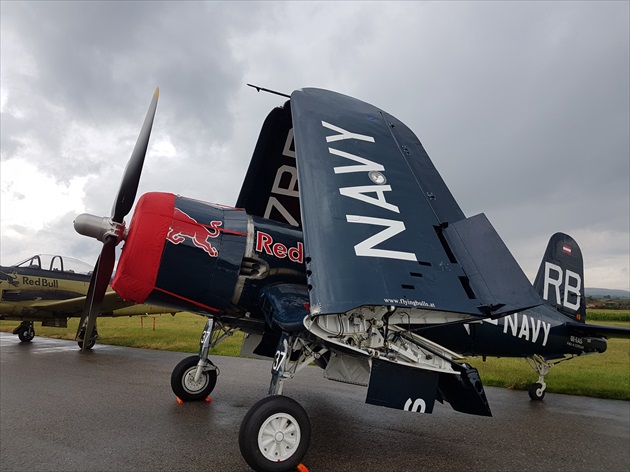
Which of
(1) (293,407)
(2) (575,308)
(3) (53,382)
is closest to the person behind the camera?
(1) (293,407)

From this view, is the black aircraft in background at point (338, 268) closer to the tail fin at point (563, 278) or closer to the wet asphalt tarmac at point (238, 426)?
the wet asphalt tarmac at point (238, 426)

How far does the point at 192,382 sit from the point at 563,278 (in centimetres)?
724

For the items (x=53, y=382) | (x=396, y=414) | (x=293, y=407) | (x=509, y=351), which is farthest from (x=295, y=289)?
(x=53, y=382)

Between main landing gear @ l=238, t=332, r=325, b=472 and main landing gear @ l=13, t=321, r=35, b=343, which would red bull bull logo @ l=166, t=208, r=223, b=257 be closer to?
main landing gear @ l=238, t=332, r=325, b=472

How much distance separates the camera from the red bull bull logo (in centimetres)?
446

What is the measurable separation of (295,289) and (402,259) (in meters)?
1.52

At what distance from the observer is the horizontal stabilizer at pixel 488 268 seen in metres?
3.86

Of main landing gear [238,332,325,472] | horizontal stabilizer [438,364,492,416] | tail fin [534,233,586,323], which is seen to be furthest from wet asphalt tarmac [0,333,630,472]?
tail fin [534,233,586,323]

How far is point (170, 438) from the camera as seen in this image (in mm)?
4398

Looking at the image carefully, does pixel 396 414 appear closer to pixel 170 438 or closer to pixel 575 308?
pixel 170 438

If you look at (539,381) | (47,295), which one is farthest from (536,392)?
(47,295)

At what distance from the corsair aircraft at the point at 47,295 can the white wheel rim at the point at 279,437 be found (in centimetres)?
980

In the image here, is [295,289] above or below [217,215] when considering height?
below

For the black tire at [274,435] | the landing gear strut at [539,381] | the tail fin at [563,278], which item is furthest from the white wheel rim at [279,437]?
the tail fin at [563,278]
